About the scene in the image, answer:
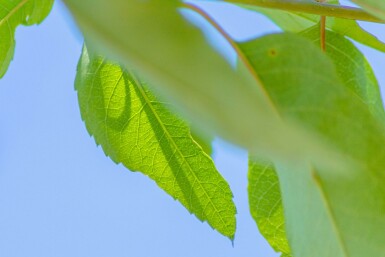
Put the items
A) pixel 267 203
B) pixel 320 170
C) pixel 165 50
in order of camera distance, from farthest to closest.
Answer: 1. pixel 267 203
2. pixel 320 170
3. pixel 165 50

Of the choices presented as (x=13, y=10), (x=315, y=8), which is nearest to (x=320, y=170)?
(x=315, y=8)

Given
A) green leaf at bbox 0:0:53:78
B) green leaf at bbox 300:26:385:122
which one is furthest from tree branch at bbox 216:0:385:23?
green leaf at bbox 0:0:53:78

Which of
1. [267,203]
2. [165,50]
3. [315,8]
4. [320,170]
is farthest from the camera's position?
[267,203]

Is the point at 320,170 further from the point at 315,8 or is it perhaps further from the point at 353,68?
the point at 353,68

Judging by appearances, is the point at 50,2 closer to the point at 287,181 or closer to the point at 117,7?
the point at 287,181

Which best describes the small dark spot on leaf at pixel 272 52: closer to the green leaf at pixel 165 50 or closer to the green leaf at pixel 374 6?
the green leaf at pixel 374 6

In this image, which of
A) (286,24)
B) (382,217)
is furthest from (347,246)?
(286,24)

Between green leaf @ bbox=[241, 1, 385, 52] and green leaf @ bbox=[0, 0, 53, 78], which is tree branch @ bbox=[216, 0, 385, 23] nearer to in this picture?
green leaf @ bbox=[241, 1, 385, 52]

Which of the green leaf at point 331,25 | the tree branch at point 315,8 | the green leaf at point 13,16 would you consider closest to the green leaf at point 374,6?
the tree branch at point 315,8
